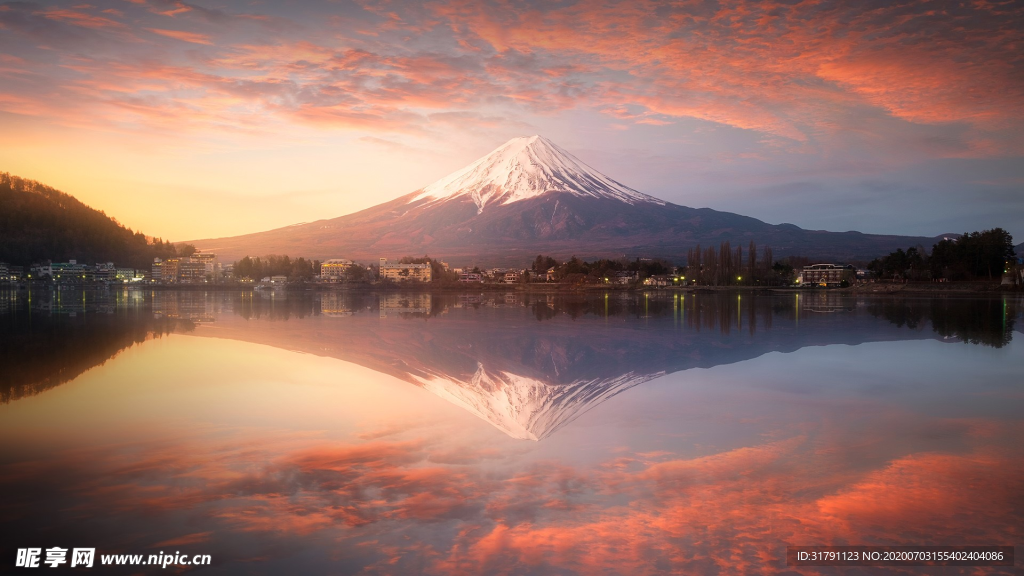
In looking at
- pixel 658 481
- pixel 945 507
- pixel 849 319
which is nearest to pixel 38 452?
pixel 658 481

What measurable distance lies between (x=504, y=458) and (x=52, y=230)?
108034 mm

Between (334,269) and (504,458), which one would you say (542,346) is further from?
(334,269)

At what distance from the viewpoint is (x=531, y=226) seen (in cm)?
15225

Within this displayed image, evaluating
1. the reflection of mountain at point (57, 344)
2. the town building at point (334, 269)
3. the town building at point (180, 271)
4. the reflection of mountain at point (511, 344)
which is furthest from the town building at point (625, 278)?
the reflection of mountain at point (57, 344)

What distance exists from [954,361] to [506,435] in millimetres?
9936

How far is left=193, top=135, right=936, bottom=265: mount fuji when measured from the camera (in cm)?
13812

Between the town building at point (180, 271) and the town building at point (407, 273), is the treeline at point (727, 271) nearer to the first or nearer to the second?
the town building at point (407, 273)

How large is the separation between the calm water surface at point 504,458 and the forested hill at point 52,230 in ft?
313

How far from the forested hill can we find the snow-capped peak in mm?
74006

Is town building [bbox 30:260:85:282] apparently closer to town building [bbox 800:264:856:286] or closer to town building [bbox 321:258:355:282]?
town building [bbox 321:258:355:282]

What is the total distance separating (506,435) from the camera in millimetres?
6629

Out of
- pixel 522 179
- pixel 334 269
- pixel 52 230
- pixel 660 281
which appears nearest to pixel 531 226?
pixel 522 179

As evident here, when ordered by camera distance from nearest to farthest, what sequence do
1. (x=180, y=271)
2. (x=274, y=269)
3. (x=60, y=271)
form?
1. (x=60, y=271)
2. (x=274, y=269)
3. (x=180, y=271)

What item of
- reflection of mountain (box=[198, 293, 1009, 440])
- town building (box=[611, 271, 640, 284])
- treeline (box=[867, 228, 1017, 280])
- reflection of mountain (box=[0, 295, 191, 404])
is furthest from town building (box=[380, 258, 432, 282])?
reflection of mountain (box=[198, 293, 1009, 440])
